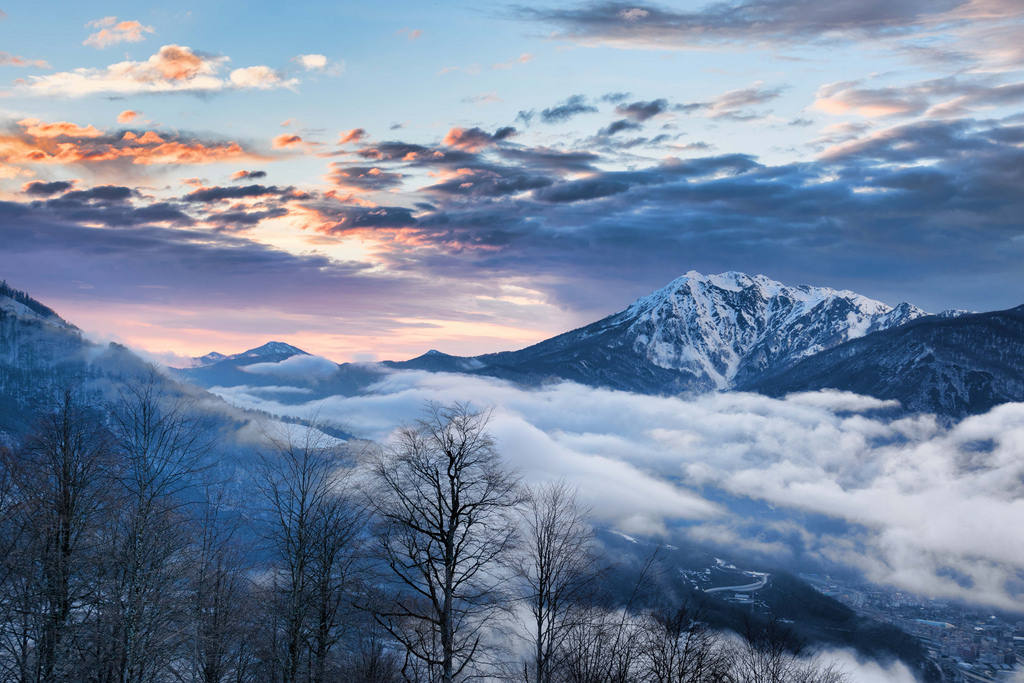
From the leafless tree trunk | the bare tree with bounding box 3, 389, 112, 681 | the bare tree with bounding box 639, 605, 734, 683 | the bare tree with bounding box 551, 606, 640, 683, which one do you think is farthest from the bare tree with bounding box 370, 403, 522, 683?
the bare tree with bounding box 3, 389, 112, 681

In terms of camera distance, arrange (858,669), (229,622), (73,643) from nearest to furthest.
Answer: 1. (73,643)
2. (229,622)
3. (858,669)

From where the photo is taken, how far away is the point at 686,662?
103ft

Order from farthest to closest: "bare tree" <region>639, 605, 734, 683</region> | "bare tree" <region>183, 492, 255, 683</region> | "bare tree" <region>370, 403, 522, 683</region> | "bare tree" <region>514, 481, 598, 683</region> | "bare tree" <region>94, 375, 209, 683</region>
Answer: "bare tree" <region>183, 492, 255, 683</region> → "bare tree" <region>514, 481, 598, 683</region> → "bare tree" <region>639, 605, 734, 683</region> → "bare tree" <region>94, 375, 209, 683</region> → "bare tree" <region>370, 403, 522, 683</region>

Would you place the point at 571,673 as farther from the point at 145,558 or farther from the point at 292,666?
the point at 145,558

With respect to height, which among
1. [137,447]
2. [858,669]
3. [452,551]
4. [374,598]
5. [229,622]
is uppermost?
[137,447]

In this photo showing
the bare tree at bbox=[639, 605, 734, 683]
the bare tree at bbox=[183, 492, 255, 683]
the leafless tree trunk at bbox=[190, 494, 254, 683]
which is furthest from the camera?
the leafless tree trunk at bbox=[190, 494, 254, 683]

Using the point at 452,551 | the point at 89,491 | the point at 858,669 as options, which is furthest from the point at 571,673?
the point at 858,669

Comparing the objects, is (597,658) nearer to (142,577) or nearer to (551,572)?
(551,572)

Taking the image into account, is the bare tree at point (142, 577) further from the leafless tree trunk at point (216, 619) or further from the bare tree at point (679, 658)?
the bare tree at point (679, 658)

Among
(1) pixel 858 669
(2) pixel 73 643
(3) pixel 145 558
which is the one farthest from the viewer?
(1) pixel 858 669

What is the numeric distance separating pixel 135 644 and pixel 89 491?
6.80m

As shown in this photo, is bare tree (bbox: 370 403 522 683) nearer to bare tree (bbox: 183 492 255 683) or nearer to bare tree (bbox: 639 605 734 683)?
bare tree (bbox: 639 605 734 683)

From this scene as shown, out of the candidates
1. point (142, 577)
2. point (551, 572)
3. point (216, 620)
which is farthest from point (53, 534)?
point (551, 572)

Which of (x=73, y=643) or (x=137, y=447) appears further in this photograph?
(x=137, y=447)
